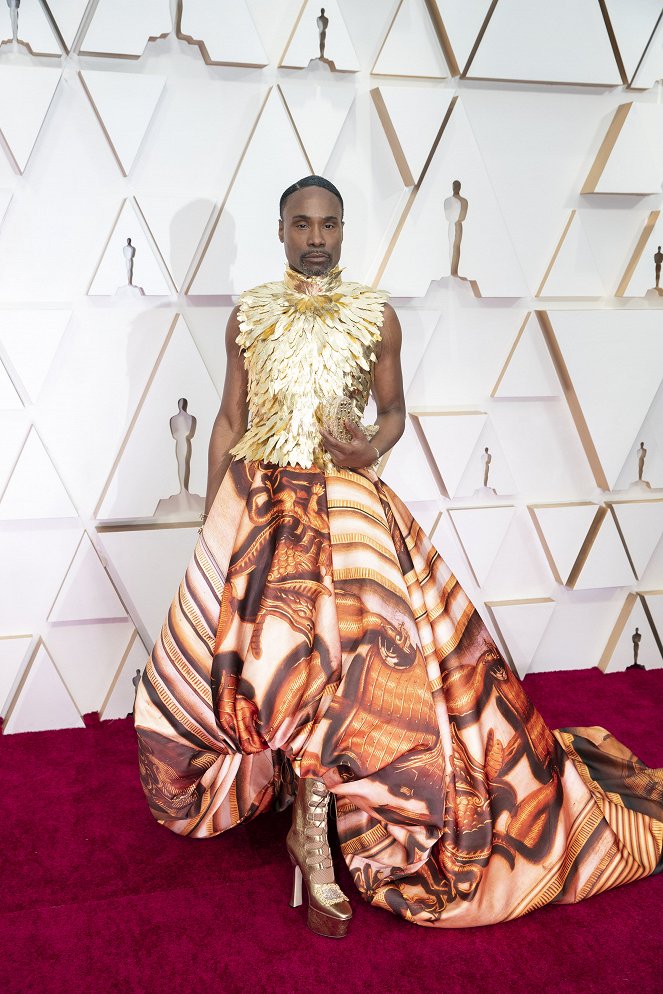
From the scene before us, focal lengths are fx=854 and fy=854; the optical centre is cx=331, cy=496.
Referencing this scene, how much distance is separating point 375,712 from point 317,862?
1.16 feet

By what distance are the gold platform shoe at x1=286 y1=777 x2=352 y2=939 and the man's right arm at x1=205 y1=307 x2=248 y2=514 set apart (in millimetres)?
685

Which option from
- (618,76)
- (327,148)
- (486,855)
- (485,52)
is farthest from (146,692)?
(618,76)

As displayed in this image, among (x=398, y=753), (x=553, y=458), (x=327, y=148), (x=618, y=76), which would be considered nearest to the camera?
(x=398, y=753)

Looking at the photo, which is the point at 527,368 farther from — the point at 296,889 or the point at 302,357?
the point at 296,889

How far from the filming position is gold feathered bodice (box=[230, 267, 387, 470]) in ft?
6.07

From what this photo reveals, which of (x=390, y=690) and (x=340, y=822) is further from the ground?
(x=390, y=690)

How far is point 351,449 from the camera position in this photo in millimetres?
1792

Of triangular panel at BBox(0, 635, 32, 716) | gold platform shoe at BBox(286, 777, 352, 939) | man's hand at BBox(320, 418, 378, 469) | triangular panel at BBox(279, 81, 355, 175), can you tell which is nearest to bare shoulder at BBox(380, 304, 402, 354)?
man's hand at BBox(320, 418, 378, 469)

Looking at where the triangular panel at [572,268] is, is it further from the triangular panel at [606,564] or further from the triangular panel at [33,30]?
the triangular panel at [33,30]

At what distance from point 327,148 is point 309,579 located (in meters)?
1.48

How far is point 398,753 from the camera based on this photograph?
1668mm

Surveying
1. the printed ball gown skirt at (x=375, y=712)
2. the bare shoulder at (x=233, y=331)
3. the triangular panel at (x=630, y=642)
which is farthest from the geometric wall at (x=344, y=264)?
the printed ball gown skirt at (x=375, y=712)

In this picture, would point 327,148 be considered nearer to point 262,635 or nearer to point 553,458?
point 553,458

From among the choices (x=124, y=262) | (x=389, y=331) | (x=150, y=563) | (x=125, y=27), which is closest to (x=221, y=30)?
(x=125, y=27)
